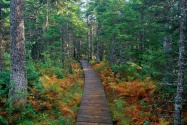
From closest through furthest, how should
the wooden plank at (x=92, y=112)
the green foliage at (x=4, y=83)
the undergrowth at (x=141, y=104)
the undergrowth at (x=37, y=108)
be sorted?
the undergrowth at (x=37, y=108) < the undergrowth at (x=141, y=104) < the green foliage at (x=4, y=83) < the wooden plank at (x=92, y=112)

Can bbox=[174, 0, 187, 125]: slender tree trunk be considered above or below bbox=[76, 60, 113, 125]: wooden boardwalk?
above

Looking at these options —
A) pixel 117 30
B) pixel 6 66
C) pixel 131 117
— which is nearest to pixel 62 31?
pixel 117 30

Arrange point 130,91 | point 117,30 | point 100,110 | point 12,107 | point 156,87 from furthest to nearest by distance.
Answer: point 117,30 < point 130,91 < point 156,87 < point 100,110 < point 12,107

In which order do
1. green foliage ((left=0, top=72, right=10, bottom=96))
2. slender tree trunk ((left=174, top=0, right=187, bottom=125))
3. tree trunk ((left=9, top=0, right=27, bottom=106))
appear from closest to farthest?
slender tree trunk ((left=174, top=0, right=187, bottom=125)) < tree trunk ((left=9, top=0, right=27, bottom=106)) < green foliage ((left=0, top=72, right=10, bottom=96))

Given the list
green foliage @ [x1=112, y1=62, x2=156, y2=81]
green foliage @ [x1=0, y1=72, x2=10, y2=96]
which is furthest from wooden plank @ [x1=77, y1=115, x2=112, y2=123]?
green foliage @ [x1=112, y1=62, x2=156, y2=81]

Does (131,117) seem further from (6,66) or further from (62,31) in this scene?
(6,66)

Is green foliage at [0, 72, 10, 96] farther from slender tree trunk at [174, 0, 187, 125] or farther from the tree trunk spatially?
slender tree trunk at [174, 0, 187, 125]

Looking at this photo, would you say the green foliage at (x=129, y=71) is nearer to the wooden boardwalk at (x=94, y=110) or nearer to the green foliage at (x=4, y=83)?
the wooden boardwalk at (x=94, y=110)

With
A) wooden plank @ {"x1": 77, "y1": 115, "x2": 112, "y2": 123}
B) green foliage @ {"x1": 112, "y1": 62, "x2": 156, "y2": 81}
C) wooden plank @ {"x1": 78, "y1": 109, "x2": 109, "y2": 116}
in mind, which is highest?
green foliage @ {"x1": 112, "y1": 62, "x2": 156, "y2": 81}

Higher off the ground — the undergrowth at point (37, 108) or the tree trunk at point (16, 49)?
the tree trunk at point (16, 49)

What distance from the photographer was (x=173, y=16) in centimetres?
781

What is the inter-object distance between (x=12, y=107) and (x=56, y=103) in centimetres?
301

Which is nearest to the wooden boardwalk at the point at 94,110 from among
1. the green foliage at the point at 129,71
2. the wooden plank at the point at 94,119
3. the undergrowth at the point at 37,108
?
the wooden plank at the point at 94,119

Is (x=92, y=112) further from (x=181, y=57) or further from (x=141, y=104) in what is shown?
(x=181, y=57)
